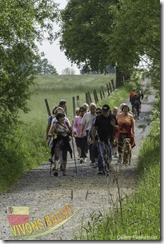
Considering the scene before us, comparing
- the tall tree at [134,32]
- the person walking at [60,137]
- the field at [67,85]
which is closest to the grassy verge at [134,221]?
the tall tree at [134,32]

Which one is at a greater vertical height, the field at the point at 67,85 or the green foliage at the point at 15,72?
the green foliage at the point at 15,72

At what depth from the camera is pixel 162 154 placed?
37.4 ft

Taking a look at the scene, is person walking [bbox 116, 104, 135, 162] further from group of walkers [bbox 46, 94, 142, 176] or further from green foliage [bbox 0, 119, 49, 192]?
green foliage [bbox 0, 119, 49, 192]

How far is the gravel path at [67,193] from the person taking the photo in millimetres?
12037

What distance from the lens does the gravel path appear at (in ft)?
39.5

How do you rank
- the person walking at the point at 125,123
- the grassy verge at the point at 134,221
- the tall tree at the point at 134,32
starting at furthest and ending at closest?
the person walking at the point at 125,123, the tall tree at the point at 134,32, the grassy verge at the point at 134,221

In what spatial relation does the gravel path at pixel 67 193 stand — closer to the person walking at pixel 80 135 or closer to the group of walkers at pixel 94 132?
the group of walkers at pixel 94 132

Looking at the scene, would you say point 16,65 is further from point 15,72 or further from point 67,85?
point 67,85

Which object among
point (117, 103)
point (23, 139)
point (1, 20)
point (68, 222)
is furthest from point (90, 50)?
point (68, 222)

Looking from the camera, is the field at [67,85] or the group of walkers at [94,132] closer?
the group of walkers at [94,132]

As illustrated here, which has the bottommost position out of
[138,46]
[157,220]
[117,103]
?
[117,103]

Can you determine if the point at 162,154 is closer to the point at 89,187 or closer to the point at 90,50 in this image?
the point at 89,187

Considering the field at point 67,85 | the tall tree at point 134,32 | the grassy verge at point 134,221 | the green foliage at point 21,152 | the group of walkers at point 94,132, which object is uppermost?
the tall tree at point 134,32

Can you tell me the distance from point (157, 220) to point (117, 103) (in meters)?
31.3
